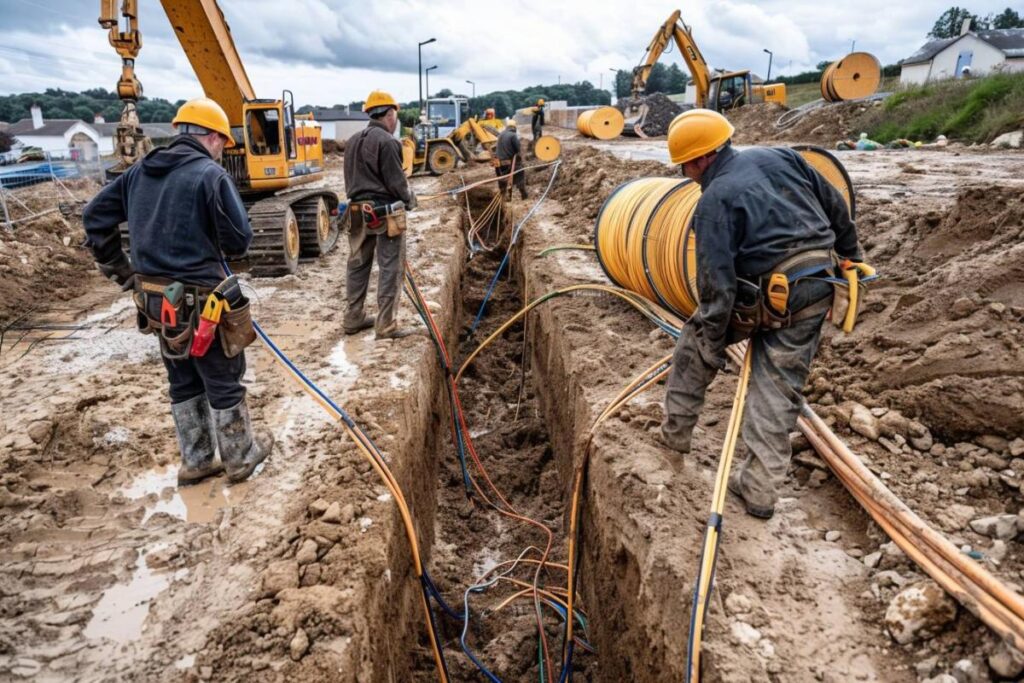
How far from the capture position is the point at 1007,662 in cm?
221

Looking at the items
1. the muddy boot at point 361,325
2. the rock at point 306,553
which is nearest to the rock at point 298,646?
the rock at point 306,553

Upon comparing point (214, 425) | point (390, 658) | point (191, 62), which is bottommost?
point (390, 658)

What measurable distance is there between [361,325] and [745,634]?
15.5ft

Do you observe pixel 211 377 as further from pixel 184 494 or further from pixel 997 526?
pixel 997 526

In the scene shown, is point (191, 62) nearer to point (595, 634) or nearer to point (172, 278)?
point (172, 278)

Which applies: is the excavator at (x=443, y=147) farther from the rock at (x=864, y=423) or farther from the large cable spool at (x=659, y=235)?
the rock at (x=864, y=423)

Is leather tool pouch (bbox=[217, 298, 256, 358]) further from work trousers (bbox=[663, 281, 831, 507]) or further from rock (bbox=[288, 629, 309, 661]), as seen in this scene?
work trousers (bbox=[663, 281, 831, 507])

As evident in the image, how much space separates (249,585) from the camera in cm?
306

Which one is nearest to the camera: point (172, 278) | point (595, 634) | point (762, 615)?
point (762, 615)

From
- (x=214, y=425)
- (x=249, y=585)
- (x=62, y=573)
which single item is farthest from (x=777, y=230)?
(x=62, y=573)

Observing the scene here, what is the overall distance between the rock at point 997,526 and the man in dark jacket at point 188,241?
4002mm

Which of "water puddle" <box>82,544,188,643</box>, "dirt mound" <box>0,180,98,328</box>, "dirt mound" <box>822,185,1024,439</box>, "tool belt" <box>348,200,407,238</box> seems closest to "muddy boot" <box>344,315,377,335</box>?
"tool belt" <box>348,200,407,238</box>

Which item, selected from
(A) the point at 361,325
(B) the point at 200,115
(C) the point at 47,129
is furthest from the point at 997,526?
(C) the point at 47,129

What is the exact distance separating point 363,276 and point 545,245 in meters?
3.85
